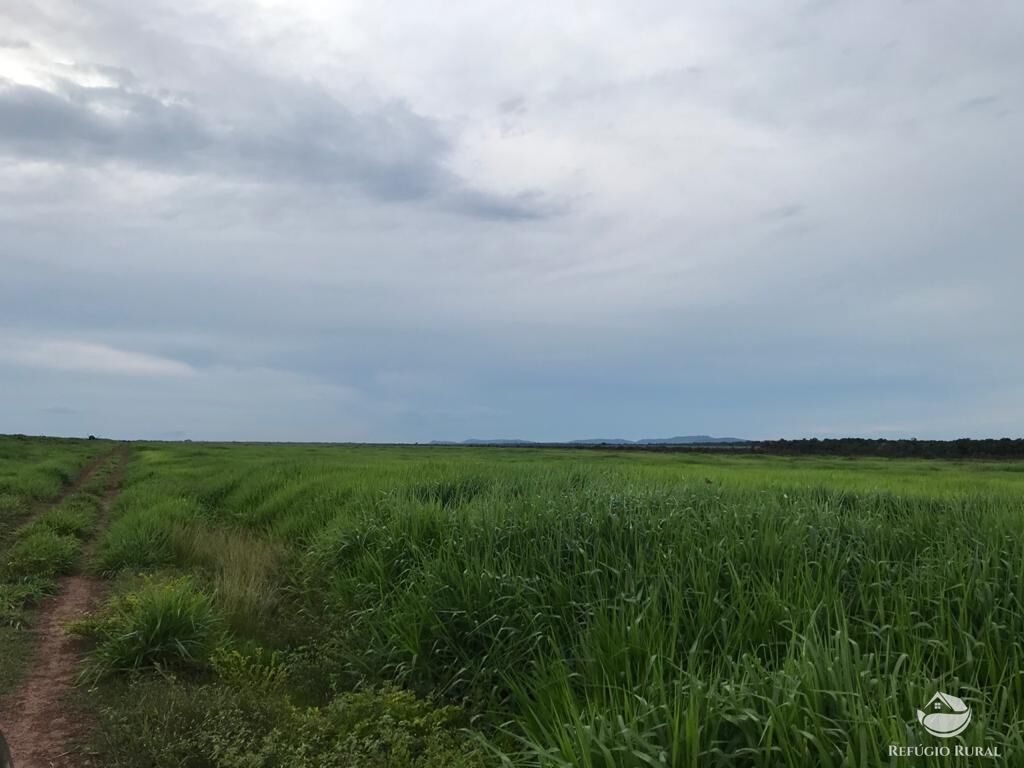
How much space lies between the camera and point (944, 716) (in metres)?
3.03

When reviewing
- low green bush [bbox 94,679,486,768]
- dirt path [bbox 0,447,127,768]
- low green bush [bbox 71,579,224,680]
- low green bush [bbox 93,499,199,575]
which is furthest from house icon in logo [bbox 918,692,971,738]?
low green bush [bbox 93,499,199,575]

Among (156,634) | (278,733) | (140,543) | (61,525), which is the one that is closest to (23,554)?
(140,543)

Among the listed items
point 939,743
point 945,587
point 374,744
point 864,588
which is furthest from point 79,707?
point 945,587

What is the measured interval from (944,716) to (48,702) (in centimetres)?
649

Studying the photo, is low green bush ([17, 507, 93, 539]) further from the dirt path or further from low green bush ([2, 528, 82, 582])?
the dirt path

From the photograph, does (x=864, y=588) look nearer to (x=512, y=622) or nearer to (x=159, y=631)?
(x=512, y=622)

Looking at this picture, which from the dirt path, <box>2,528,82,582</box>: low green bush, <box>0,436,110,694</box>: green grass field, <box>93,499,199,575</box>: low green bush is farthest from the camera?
<box>93,499,199,575</box>: low green bush

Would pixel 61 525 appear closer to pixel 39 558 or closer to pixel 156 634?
pixel 39 558

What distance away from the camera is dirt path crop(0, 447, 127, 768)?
4.75 m

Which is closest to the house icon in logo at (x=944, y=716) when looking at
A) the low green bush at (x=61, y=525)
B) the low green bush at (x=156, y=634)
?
the low green bush at (x=156, y=634)

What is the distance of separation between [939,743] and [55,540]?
40.3ft

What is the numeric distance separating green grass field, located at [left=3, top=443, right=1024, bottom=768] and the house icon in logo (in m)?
0.05

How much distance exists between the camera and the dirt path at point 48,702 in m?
4.75

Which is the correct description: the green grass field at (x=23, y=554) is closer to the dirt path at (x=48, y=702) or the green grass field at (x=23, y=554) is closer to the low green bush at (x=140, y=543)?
the dirt path at (x=48, y=702)
